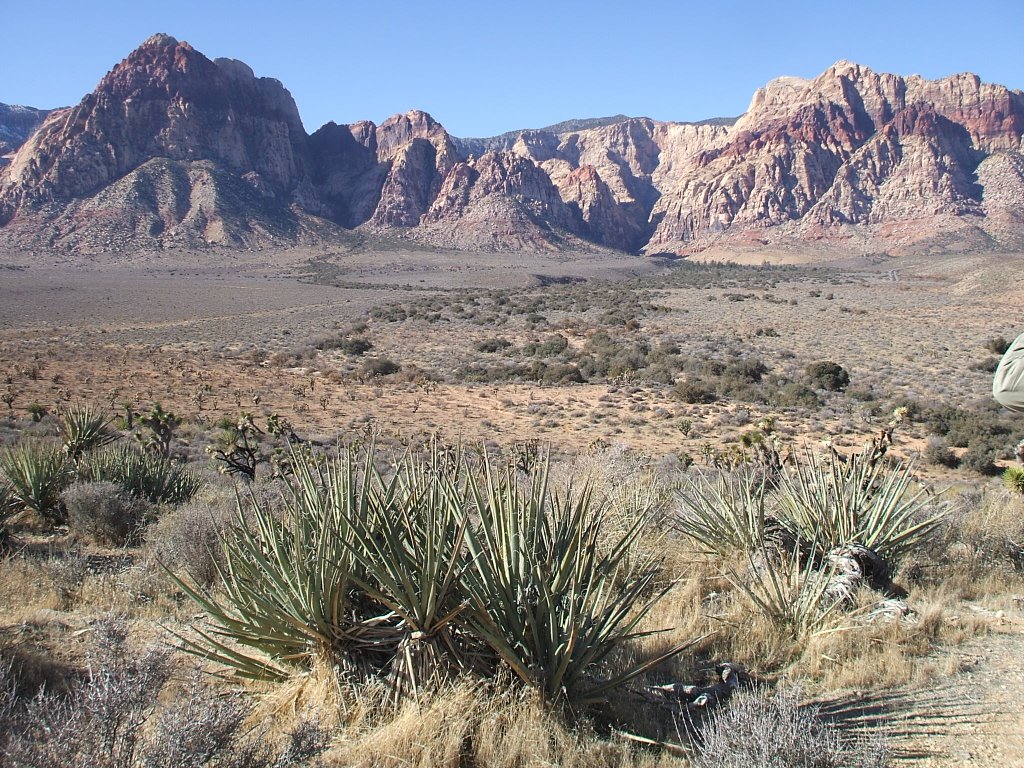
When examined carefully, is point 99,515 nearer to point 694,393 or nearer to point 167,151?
point 694,393

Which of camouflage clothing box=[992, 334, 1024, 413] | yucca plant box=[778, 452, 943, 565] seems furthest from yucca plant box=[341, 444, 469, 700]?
yucca plant box=[778, 452, 943, 565]

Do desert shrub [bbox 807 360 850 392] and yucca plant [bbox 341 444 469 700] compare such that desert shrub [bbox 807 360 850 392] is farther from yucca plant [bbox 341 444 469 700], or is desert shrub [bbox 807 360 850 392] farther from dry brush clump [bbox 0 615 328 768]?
dry brush clump [bbox 0 615 328 768]

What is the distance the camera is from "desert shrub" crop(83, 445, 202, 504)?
25.5 ft

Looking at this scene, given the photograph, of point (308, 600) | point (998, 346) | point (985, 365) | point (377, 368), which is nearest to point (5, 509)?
point (308, 600)

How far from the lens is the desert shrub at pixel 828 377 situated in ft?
75.2

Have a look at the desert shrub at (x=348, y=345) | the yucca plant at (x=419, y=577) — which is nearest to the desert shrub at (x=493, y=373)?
the desert shrub at (x=348, y=345)

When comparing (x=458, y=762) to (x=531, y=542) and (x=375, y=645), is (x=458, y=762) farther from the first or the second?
(x=531, y=542)

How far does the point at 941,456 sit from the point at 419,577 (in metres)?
14.7

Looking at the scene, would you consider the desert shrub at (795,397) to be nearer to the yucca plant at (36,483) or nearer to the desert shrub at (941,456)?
the desert shrub at (941,456)

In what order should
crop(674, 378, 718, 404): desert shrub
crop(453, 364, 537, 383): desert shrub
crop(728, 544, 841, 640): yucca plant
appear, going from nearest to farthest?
crop(728, 544, 841, 640): yucca plant, crop(674, 378, 718, 404): desert shrub, crop(453, 364, 537, 383): desert shrub

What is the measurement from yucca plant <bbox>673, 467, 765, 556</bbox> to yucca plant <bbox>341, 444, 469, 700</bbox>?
2.46 meters

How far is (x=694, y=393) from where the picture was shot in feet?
73.0

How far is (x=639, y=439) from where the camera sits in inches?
687

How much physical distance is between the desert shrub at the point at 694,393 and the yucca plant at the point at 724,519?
16.4 metres
